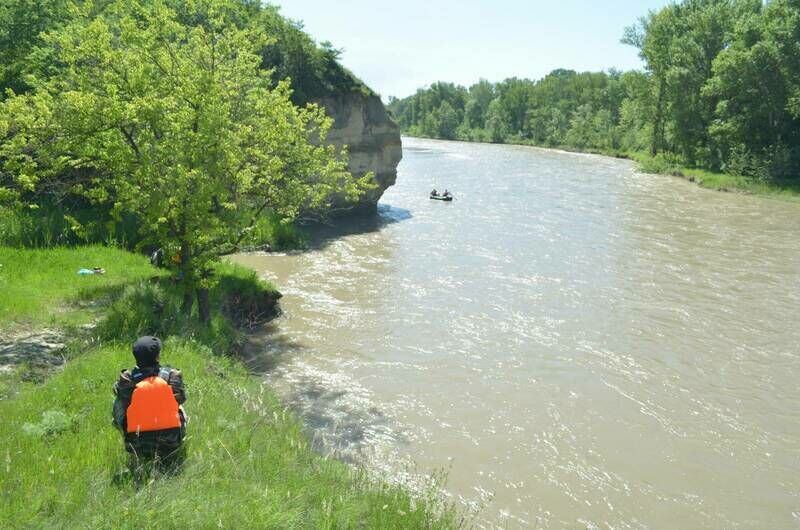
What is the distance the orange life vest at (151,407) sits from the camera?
5.84 meters

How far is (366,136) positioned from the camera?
30547 mm

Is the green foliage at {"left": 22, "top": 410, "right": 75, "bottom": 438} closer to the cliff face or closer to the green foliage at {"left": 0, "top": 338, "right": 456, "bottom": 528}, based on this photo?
the green foliage at {"left": 0, "top": 338, "right": 456, "bottom": 528}

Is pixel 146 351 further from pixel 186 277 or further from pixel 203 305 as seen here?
pixel 203 305

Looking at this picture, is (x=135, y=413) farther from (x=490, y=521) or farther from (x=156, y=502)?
(x=490, y=521)

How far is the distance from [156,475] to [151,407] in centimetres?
66

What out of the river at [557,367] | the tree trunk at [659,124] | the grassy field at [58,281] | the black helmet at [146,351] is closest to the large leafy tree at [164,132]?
the grassy field at [58,281]

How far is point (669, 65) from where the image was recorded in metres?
60.6

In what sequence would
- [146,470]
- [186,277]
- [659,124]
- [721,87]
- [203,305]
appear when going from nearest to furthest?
[146,470] → [186,277] → [203,305] → [721,87] → [659,124]

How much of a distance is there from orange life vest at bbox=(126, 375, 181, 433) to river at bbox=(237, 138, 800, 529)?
12.1 ft

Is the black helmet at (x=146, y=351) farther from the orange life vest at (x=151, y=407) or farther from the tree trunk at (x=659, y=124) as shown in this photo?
the tree trunk at (x=659, y=124)

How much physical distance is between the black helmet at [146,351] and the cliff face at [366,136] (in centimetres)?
2286

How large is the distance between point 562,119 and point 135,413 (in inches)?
4412

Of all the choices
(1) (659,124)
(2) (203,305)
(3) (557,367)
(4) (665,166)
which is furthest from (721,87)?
(2) (203,305)

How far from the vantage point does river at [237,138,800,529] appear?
919cm
